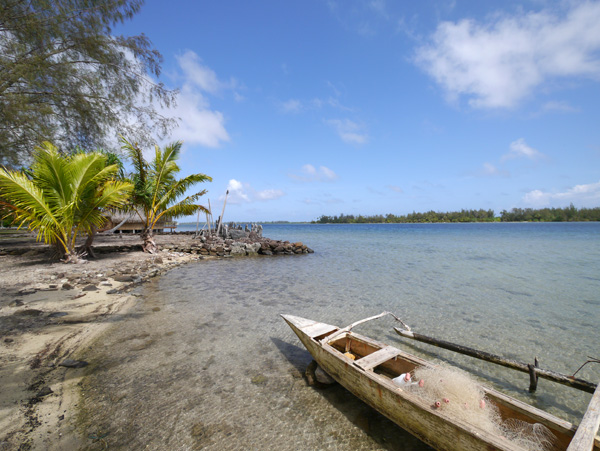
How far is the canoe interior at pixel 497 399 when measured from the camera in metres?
2.65

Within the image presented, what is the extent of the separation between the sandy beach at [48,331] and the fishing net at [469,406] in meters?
4.20

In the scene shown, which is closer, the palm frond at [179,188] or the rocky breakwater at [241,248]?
the palm frond at [179,188]

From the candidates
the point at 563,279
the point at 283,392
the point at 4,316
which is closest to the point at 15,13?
the point at 4,316

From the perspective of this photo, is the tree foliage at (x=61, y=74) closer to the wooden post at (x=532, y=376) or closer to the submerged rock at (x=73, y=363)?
the submerged rock at (x=73, y=363)

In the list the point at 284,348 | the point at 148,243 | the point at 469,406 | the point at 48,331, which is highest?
the point at 148,243

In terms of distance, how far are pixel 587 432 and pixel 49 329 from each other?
8.71 m

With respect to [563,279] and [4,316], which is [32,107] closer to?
[4,316]

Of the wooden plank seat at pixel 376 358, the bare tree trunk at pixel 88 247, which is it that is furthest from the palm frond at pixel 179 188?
the wooden plank seat at pixel 376 358

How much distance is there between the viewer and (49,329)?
5.83 m

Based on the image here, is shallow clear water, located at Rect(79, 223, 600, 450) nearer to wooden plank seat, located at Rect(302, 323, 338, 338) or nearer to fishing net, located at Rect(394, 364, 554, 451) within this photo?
fishing net, located at Rect(394, 364, 554, 451)

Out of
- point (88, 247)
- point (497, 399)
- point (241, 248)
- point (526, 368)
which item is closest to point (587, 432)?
point (497, 399)

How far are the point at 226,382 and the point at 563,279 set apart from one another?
16.1 m

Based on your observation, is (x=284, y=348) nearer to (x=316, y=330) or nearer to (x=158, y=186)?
(x=316, y=330)

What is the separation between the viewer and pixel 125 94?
1162 cm
